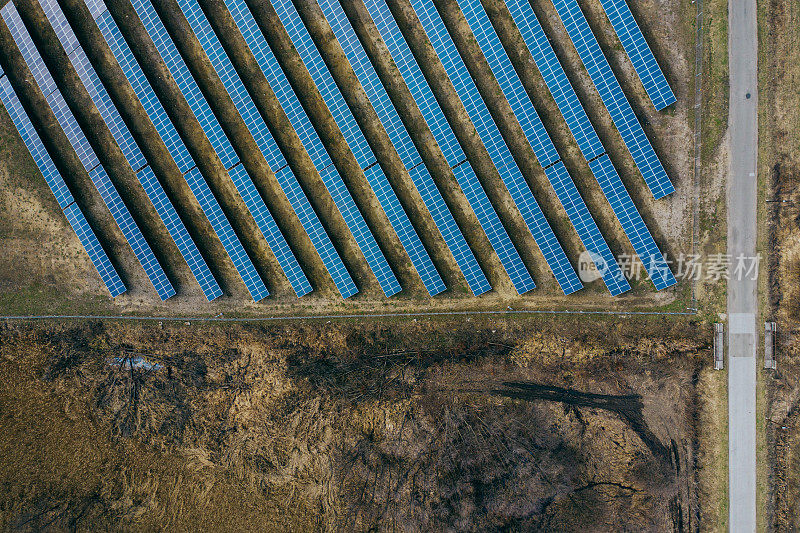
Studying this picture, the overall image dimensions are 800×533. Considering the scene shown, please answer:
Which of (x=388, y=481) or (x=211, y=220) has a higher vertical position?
(x=211, y=220)

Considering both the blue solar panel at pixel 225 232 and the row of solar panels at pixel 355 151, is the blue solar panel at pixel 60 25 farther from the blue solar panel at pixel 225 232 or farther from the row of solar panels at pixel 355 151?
the blue solar panel at pixel 225 232

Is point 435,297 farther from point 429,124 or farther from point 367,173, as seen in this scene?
point 429,124

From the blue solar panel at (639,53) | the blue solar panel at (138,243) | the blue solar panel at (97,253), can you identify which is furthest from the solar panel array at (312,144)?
the blue solar panel at (639,53)

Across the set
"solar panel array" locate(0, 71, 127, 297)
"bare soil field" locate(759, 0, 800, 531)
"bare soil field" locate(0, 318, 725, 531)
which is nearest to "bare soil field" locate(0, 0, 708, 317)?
"solar panel array" locate(0, 71, 127, 297)

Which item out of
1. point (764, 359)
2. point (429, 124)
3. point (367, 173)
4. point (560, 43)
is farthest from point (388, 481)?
point (560, 43)

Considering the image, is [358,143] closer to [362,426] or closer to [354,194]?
[354,194]

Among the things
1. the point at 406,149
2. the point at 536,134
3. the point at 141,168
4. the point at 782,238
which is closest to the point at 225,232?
the point at 141,168

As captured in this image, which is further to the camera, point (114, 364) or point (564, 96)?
point (114, 364)
